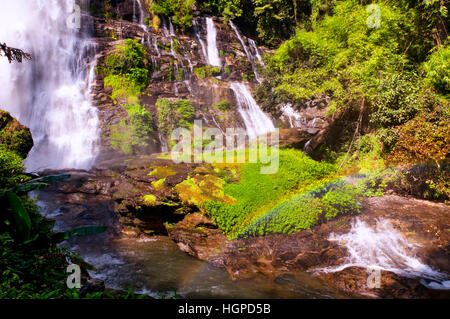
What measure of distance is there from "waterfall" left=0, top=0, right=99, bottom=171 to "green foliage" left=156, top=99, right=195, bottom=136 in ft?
13.9

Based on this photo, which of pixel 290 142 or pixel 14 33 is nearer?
pixel 290 142

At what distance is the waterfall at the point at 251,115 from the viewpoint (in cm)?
1698

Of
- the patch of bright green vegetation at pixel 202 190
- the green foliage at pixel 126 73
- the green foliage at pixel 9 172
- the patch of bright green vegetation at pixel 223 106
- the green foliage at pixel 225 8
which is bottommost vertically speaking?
the patch of bright green vegetation at pixel 202 190

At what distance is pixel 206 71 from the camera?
2044 cm

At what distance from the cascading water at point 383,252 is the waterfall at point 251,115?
33.4 feet

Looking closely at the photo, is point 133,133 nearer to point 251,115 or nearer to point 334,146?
point 251,115

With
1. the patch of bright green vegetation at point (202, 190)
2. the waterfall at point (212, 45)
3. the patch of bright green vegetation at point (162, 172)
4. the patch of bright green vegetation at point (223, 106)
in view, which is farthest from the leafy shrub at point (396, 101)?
the waterfall at point (212, 45)

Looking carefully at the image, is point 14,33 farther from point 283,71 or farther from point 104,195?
point 283,71

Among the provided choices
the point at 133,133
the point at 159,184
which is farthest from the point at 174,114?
the point at 159,184

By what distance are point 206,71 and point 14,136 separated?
1502 centimetres

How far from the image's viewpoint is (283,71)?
49.0ft

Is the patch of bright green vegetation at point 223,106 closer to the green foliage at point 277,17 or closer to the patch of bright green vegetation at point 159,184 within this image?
the patch of bright green vegetation at point 159,184
